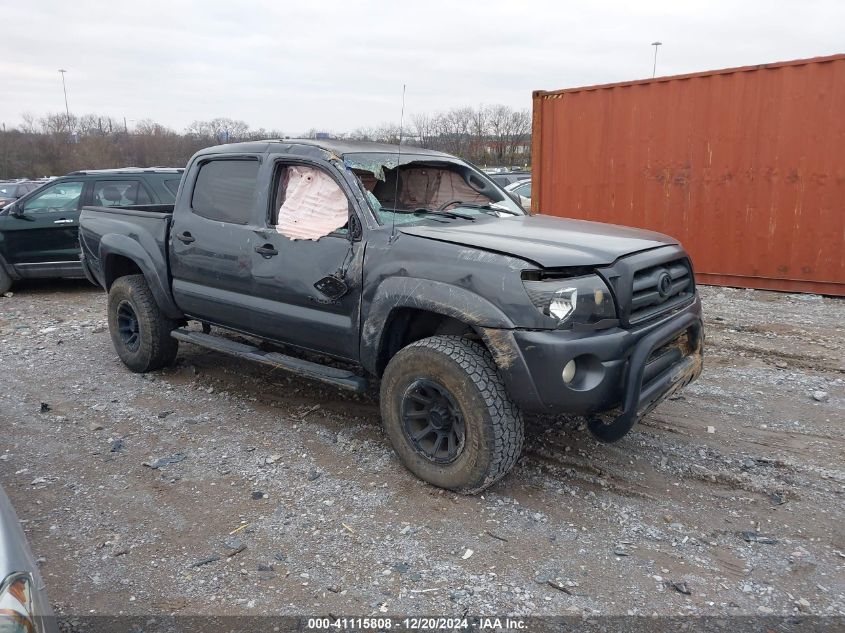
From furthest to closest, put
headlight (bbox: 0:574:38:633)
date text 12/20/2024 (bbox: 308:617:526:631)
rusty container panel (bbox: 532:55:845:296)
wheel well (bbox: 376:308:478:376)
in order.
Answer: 1. rusty container panel (bbox: 532:55:845:296)
2. wheel well (bbox: 376:308:478:376)
3. date text 12/20/2024 (bbox: 308:617:526:631)
4. headlight (bbox: 0:574:38:633)

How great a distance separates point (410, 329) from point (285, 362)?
0.97 metres

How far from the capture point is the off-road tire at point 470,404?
3131mm

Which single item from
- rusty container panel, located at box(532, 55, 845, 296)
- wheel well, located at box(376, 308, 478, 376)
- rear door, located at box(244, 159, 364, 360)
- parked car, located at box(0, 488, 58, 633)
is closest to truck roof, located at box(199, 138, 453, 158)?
rear door, located at box(244, 159, 364, 360)

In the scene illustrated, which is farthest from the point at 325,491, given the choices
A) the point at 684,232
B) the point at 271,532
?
the point at 684,232

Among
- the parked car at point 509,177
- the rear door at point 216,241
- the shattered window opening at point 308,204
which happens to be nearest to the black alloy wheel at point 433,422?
the shattered window opening at point 308,204

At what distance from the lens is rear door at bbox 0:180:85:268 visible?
29.2ft

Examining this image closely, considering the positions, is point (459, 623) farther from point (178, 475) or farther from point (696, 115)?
point (696, 115)

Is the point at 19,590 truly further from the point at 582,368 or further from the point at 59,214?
the point at 59,214

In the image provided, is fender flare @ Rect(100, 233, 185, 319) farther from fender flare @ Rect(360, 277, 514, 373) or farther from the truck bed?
fender flare @ Rect(360, 277, 514, 373)

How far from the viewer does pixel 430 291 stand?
10.6ft

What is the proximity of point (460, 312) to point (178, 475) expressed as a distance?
6.35ft

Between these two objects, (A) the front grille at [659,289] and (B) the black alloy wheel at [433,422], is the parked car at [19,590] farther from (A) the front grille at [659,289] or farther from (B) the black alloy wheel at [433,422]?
(A) the front grille at [659,289]

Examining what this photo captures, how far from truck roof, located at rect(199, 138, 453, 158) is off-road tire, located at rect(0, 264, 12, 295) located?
6136mm

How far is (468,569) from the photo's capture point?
9.14ft
